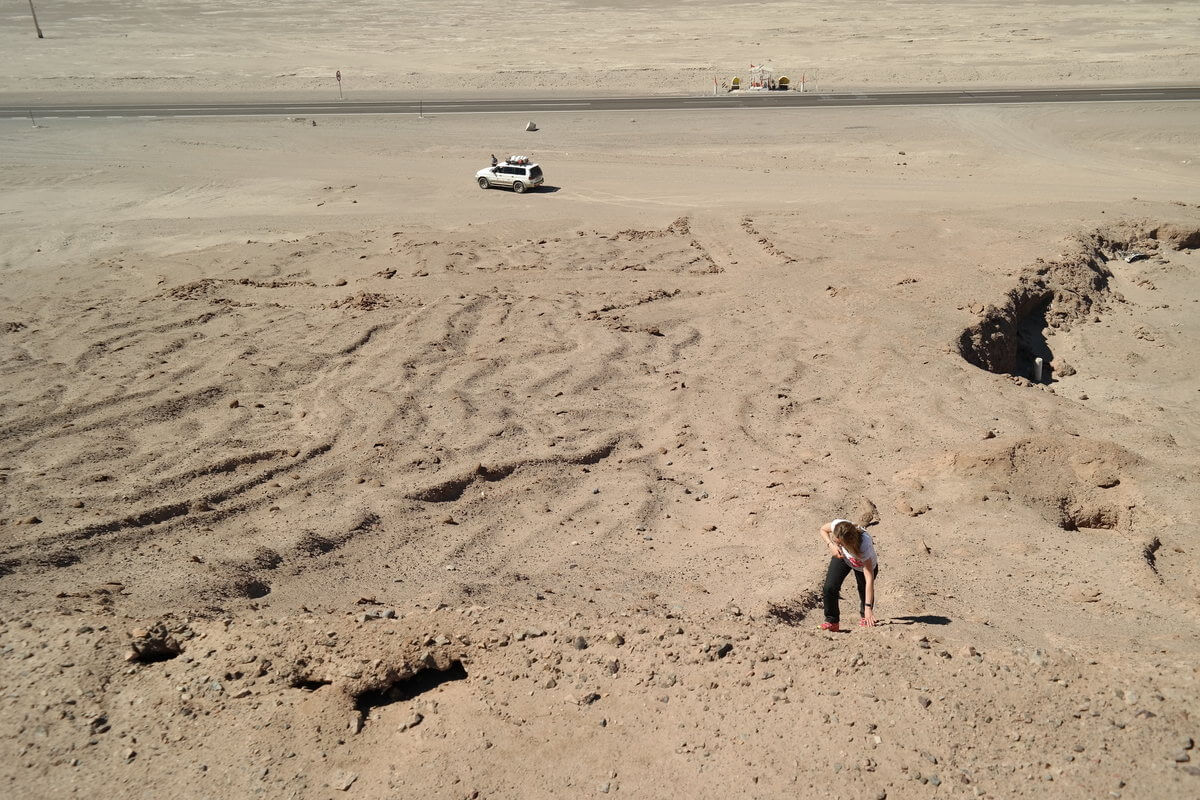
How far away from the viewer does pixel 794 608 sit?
876 cm

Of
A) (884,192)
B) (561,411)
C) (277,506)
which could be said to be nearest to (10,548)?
(277,506)

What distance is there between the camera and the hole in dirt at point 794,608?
8.62 meters

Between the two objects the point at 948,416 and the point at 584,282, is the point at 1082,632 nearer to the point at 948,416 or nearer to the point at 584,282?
the point at 948,416

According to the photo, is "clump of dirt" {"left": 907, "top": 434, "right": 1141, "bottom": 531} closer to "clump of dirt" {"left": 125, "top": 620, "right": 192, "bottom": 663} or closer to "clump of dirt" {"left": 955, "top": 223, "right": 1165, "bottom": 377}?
"clump of dirt" {"left": 955, "top": 223, "right": 1165, "bottom": 377}

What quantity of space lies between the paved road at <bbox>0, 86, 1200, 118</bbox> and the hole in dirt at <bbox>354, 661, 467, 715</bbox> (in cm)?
3652

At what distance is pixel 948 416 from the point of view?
43.7 ft

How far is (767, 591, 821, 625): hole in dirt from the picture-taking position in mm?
8617

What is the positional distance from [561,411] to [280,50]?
56660 mm

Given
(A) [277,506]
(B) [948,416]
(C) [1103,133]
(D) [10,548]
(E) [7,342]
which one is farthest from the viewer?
(C) [1103,133]

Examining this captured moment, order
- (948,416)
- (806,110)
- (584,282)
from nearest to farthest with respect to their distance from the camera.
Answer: (948,416) < (584,282) < (806,110)

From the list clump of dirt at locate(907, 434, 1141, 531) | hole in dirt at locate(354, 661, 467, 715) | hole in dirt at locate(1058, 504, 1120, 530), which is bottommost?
hole in dirt at locate(1058, 504, 1120, 530)

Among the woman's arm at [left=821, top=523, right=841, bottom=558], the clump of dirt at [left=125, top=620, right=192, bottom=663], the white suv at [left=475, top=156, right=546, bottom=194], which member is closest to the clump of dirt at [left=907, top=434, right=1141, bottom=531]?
the woman's arm at [left=821, top=523, right=841, bottom=558]

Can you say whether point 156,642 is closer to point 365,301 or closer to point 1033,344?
point 365,301

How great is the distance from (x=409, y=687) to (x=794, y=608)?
3.60 metres
